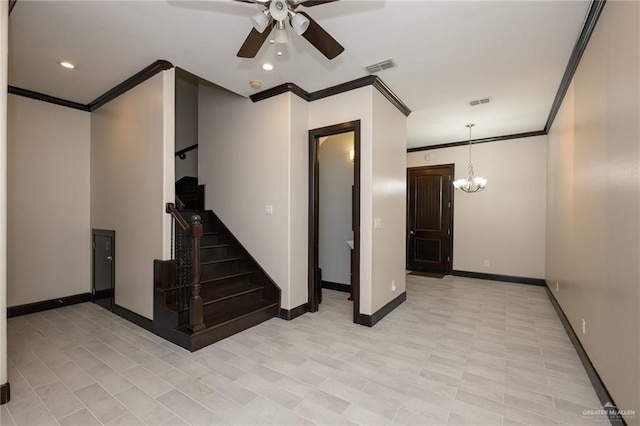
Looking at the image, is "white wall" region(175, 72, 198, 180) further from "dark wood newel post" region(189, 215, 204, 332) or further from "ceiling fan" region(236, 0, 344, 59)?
"ceiling fan" region(236, 0, 344, 59)

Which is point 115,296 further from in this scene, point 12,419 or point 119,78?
point 119,78

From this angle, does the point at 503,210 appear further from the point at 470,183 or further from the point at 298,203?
the point at 298,203

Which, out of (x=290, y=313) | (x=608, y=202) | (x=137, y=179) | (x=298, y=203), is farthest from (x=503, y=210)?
(x=137, y=179)

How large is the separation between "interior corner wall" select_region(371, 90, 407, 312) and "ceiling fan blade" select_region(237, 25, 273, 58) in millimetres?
1807

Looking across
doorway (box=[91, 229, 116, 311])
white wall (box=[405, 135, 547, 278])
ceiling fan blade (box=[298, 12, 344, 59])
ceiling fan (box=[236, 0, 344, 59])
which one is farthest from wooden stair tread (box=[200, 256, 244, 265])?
white wall (box=[405, 135, 547, 278])

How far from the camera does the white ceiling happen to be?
2.30m

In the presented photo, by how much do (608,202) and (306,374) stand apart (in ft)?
8.69

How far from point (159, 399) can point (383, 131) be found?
3578 mm

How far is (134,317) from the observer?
3.55m

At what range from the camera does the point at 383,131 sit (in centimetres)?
381

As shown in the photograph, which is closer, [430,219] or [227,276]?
[227,276]

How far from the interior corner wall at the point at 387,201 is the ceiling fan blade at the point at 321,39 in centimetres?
155

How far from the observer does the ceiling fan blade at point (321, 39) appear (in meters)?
1.90

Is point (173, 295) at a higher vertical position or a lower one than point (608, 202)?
lower
